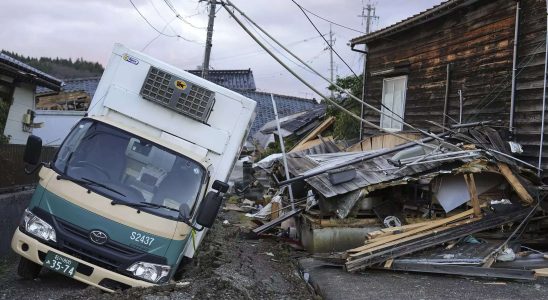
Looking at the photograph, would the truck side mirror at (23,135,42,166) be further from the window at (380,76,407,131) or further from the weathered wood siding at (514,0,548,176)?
the window at (380,76,407,131)

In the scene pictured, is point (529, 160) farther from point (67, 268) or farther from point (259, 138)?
point (259, 138)

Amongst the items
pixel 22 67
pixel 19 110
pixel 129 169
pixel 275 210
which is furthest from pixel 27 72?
pixel 129 169

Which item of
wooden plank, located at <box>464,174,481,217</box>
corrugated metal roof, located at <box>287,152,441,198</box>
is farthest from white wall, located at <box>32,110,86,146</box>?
wooden plank, located at <box>464,174,481,217</box>

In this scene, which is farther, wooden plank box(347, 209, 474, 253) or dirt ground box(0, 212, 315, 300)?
wooden plank box(347, 209, 474, 253)

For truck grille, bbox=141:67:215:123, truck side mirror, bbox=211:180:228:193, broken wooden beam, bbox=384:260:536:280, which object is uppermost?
truck grille, bbox=141:67:215:123

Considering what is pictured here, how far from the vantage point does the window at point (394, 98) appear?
13.1 metres

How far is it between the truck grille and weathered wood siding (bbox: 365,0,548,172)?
18.6ft

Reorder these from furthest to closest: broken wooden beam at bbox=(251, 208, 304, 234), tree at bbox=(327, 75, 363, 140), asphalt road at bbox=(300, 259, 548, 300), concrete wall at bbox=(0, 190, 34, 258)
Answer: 1. tree at bbox=(327, 75, 363, 140)
2. broken wooden beam at bbox=(251, 208, 304, 234)
3. concrete wall at bbox=(0, 190, 34, 258)
4. asphalt road at bbox=(300, 259, 548, 300)

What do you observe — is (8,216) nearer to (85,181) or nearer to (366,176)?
(85,181)

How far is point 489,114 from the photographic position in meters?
9.86

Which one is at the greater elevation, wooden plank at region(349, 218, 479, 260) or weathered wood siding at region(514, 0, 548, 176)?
weathered wood siding at region(514, 0, 548, 176)

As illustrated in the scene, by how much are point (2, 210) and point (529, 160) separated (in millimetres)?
8655

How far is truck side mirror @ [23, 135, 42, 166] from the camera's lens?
19.7ft

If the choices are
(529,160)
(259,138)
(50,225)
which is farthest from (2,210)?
(259,138)
